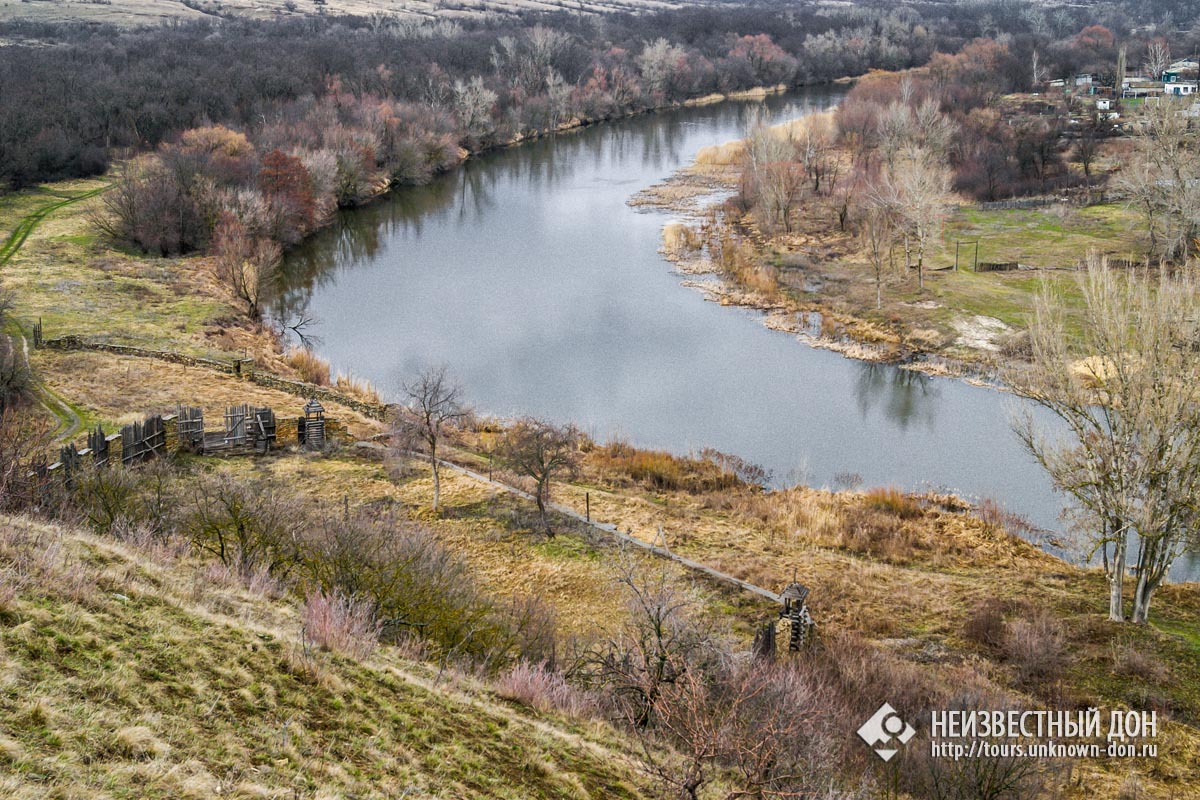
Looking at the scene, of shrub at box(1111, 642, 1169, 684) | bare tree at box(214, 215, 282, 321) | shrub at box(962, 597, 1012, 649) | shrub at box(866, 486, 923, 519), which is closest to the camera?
shrub at box(1111, 642, 1169, 684)

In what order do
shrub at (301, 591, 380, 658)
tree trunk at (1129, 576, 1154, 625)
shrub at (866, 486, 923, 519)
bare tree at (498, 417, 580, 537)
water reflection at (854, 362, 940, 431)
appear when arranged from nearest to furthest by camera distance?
shrub at (301, 591, 380, 658) → tree trunk at (1129, 576, 1154, 625) → bare tree at (498, 417, 580, 537) → shrub at (866, 486, 923, 519) → water reflection at (854, 362, 940, 431)

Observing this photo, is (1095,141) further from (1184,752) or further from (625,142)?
(1184,752)

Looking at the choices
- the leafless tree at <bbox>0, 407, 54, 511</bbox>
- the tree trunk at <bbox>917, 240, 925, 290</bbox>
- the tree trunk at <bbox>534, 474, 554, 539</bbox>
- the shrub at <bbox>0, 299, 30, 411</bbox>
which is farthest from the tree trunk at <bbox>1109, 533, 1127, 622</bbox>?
the shrub at <bbox>0, 299, 30, 411</bbox>

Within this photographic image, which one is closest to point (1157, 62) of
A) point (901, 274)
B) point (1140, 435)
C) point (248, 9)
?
point (901, 274)

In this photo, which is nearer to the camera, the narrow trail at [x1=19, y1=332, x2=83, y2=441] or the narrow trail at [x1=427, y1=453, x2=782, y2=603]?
the narrow trail at [x1=427, y1=453, x2=782, y2=603]

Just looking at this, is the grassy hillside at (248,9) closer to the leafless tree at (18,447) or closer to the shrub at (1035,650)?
the leafless tree at (18,447)

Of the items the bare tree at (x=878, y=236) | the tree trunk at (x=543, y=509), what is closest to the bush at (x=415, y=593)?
the tree trunk at (x=543, y=509)

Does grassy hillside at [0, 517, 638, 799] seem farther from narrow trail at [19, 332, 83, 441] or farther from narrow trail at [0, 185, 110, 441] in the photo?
narrow trail at [0, 185, 110, 441]
